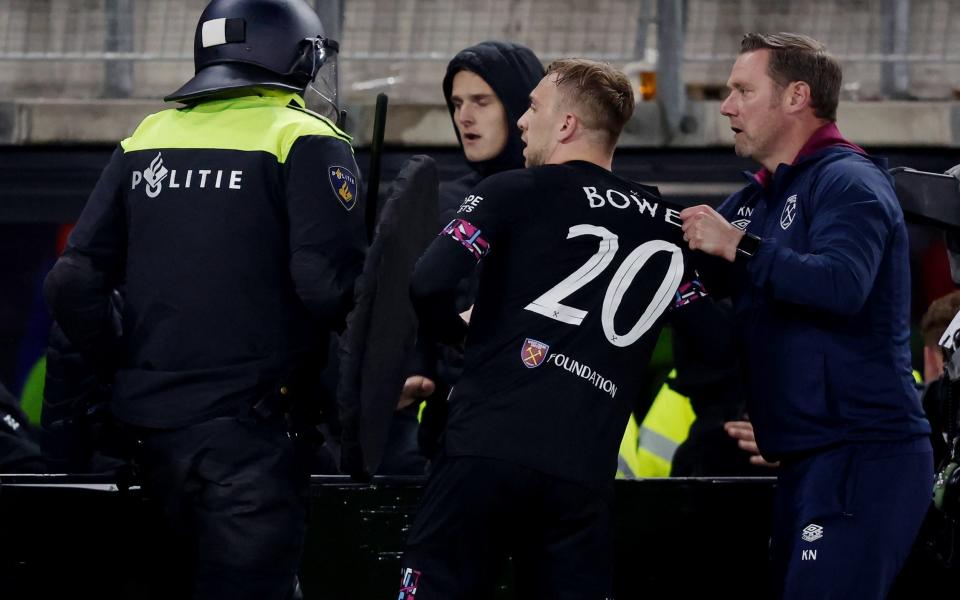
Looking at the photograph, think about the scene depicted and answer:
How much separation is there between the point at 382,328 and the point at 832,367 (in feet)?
3.49

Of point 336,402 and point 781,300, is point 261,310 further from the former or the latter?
point 781,300

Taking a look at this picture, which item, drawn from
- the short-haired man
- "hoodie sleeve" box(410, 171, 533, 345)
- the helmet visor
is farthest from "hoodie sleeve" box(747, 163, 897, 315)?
the helmet visor

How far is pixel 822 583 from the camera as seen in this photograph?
10.7 feet

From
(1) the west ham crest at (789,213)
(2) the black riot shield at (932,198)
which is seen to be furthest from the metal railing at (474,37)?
(1) the west ham crest at (789,213)

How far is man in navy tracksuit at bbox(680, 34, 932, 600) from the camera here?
10.7 ft

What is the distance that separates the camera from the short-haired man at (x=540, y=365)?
122 inches

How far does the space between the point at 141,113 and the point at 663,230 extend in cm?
446

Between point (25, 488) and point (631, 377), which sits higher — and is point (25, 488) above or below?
below

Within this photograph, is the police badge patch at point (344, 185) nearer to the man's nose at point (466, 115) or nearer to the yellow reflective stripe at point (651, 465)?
the man's nose at point (466, 115)

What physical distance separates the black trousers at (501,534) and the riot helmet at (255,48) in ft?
3.67

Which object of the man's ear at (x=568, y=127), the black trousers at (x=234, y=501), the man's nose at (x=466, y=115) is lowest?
the black trousers at (x=234, y=501)

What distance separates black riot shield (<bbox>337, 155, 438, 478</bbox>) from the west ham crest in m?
0.87

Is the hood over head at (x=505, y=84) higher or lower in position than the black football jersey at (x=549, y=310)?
higher

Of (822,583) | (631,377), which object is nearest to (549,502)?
(631,377)
